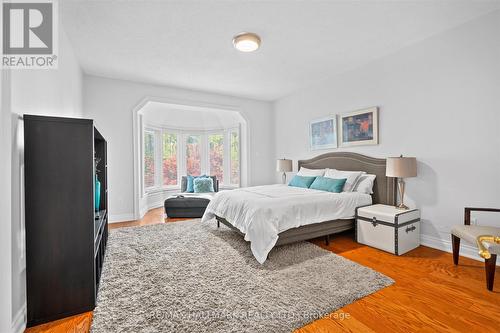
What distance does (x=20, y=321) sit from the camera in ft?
5.15

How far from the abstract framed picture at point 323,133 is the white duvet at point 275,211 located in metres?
1.37

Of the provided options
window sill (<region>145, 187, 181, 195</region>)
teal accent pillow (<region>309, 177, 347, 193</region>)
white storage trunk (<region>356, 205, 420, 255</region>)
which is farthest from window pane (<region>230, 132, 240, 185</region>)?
white storage trunk (<region>356, 205, 420, 255</region>)

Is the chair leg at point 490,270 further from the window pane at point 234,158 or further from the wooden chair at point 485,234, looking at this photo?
the window pane at point 234,158

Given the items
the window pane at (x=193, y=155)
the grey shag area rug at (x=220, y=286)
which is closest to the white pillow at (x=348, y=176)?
the grey shag area rug at (x=220, y=286)

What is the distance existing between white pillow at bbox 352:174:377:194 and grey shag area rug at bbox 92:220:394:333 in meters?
1.26

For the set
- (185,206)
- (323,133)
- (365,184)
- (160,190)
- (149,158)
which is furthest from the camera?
(160,190)

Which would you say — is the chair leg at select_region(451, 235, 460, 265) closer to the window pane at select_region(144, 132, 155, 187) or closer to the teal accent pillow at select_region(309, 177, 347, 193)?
the teal accent pillow at select_region(309, 177, 347, 193)

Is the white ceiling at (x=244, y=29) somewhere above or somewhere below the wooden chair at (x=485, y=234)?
above

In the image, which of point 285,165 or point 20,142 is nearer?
point 20,142

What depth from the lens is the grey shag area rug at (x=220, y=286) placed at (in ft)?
5.38

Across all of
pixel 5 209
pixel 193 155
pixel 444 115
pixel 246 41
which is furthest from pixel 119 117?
pixel 444 115

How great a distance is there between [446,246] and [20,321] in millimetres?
4236

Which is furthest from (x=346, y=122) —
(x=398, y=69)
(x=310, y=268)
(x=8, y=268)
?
(x=8, y=268)

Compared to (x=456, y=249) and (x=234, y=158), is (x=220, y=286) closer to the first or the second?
(x=456, y=249)
